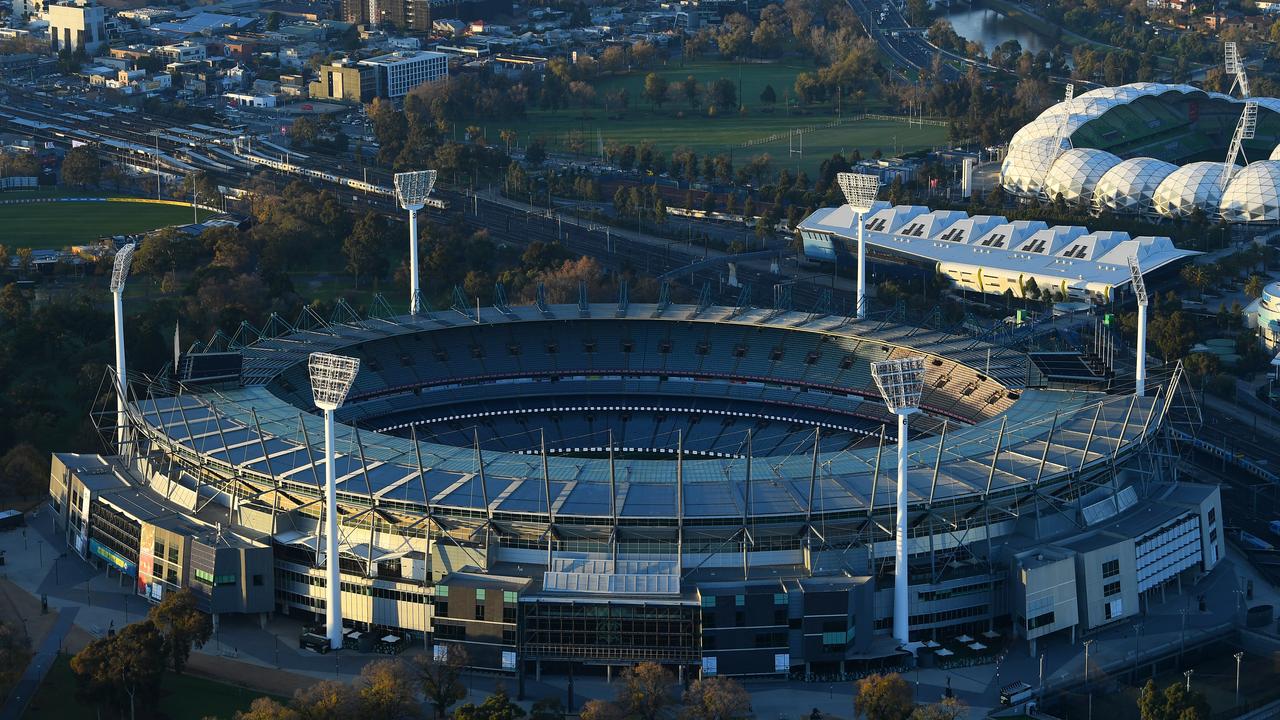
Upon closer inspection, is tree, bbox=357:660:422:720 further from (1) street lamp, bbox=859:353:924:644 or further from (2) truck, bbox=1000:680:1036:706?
(2) truck, bbox=1000:680:1036:706

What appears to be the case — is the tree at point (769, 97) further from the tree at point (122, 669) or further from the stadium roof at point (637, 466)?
the tree at point (122, 669)

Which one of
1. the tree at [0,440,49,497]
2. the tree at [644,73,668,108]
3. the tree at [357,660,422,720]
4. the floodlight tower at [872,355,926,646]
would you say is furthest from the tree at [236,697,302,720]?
the tree at [644,73,668,108]

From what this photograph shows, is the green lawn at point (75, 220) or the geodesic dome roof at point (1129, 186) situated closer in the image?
the green lawn at point (75, 220)

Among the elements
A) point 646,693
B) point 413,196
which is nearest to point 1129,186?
point 413,196

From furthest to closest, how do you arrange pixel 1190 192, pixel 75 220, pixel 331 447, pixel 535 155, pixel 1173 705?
1. pixel 535 155
2. pixel 75 220
3. pixel 1190 192
4. pixel 331 447
5. pixel 1173 705

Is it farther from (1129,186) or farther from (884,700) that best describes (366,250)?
(884,700)

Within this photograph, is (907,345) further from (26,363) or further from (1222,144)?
(1222,144)

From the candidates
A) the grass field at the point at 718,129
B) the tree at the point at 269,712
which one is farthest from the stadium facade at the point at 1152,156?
the tree at the point at 269,712
